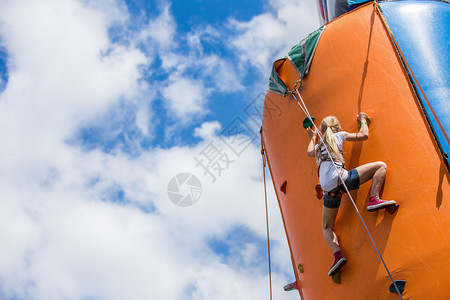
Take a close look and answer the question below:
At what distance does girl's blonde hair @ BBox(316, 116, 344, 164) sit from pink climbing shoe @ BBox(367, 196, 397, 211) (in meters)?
0.49

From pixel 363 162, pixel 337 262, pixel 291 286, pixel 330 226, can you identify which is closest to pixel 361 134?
pixel 363 162

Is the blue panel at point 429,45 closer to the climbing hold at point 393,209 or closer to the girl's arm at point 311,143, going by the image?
the climbing hold at point 393,209

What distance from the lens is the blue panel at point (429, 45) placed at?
3992mm

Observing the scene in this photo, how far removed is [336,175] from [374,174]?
0.35m

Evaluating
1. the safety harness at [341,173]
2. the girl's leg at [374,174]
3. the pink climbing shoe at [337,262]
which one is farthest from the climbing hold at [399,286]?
the safety harness at [341,173]

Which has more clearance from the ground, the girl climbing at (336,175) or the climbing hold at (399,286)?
the girl climbing at (336,175)

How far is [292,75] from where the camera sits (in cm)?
515

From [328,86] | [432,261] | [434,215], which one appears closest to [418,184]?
[434,215]

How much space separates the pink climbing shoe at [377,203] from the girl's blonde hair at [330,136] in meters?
0.49

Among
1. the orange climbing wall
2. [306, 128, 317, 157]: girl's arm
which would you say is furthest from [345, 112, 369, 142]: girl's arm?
[306, 128, 317, 157]: girl's arm

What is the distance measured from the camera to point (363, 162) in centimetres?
411

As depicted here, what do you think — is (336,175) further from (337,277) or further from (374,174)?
(337,277)

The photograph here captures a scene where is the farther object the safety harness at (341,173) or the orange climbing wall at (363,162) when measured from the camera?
the safety harness at (341,173)

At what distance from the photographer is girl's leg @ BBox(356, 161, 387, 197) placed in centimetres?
384
